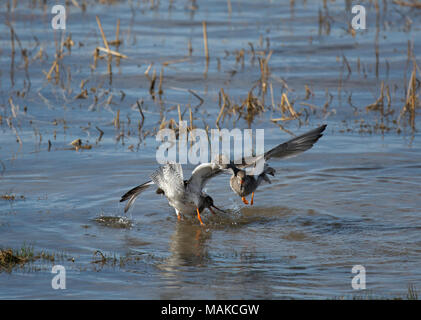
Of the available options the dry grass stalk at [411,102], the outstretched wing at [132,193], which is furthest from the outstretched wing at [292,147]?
the dry grass stalk at [411,102]

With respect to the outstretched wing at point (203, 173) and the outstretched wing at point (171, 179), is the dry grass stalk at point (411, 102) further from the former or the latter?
the outstretched wing at point (171, 179)

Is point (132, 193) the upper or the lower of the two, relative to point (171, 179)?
lower

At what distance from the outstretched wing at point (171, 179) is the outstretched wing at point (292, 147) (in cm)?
72

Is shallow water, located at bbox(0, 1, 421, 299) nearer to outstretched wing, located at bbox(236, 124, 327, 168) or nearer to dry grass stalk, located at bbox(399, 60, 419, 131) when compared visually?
dry grass stalk, located at bbox(399, 60, 419, 131)

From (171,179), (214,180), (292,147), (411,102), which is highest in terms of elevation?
(411,102)

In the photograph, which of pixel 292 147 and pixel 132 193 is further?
pixel 132 193

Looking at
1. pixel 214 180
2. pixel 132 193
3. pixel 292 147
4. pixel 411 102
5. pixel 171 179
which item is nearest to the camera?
pixel 292 147

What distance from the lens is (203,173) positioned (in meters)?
8.20

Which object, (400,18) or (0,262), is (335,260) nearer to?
(0,262)

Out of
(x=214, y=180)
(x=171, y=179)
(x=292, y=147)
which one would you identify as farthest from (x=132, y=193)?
(x=292, y=147)

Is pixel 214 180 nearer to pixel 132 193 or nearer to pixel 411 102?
pixel 132 193

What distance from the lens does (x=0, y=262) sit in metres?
6.50

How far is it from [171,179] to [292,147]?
4.78ft

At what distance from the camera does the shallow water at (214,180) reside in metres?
6.49
